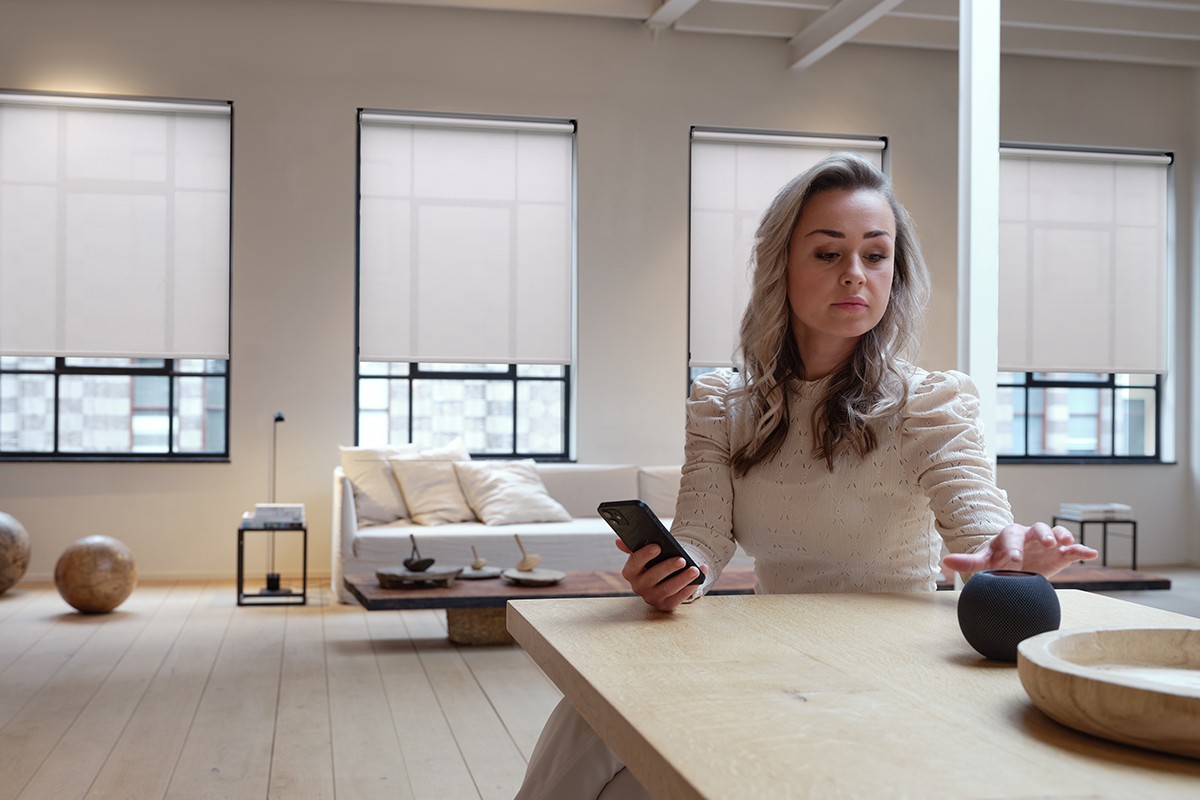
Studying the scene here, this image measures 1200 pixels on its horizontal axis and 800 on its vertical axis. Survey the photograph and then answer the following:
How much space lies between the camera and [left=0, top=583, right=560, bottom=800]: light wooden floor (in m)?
3.14

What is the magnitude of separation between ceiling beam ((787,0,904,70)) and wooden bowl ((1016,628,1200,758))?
6.05 meters

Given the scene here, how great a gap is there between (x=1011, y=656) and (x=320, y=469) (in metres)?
6.29

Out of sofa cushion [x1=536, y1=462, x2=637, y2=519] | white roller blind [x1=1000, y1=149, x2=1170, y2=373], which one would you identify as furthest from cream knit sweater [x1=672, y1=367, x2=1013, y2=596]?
white roller blind [x1=1000, y1=149, x2=1170, y2=373]

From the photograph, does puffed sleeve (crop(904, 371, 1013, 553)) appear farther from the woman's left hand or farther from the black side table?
the black side table

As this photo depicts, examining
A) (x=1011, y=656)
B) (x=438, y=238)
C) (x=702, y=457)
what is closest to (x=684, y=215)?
(x=438, y=238)

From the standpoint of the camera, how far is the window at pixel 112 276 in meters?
6.82

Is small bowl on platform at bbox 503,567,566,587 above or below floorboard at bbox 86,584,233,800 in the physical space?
above

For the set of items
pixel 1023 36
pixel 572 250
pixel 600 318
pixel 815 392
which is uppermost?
pixel 1023 36

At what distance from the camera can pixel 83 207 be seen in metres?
6.89

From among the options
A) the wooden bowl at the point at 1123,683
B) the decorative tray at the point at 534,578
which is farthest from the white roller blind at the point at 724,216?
the wooden bowl at the point at 1123,683

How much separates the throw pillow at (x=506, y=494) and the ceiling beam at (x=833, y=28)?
330 cm

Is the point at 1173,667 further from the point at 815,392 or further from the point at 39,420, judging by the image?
the point at 39,420

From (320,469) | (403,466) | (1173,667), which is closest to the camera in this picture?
(1173,667)

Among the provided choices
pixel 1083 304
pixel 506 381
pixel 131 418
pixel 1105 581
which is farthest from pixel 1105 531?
pixel 131 418
